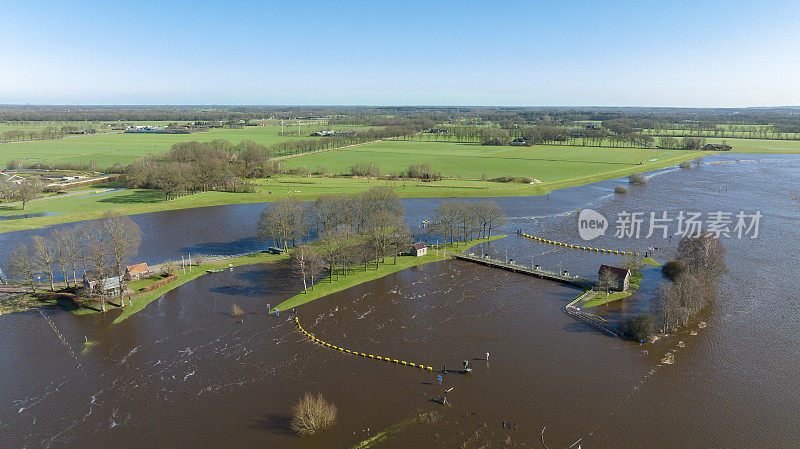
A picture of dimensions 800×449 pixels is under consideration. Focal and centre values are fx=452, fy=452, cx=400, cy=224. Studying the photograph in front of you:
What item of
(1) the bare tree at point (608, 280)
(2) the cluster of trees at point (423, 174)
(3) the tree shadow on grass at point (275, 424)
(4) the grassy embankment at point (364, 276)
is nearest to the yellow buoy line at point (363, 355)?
(4) the grassy embankment at point (364, 276)

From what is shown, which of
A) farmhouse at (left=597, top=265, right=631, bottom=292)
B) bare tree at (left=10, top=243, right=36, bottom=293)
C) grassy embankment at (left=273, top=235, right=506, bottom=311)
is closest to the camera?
bare tree at (left=10, top=243, right=36, bottom=293)

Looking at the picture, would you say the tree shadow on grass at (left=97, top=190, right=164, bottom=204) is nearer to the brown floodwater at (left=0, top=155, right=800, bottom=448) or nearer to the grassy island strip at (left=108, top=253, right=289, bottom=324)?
the grassy island strip at (left=108, top=253, right=289, bottom=324)

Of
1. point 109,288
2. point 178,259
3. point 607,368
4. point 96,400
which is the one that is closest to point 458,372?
point 607,368

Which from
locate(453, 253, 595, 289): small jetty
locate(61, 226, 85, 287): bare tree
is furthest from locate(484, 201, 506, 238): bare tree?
locate(61, 226, 85, 287): bare tree

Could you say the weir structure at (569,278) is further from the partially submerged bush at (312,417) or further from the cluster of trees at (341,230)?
the partially submerged bush at (312,417)

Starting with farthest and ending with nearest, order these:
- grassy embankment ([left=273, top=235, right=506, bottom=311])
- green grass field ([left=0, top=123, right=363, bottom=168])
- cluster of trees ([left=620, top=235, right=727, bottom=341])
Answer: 1. green grass field ([left=0, top=123, right=363, bottom=168])
2. grassy embankment ([left=273, top=235, right=506, bottom=311])
3. cluster of trees ([left=620, top=235, right=727, bottom=341])

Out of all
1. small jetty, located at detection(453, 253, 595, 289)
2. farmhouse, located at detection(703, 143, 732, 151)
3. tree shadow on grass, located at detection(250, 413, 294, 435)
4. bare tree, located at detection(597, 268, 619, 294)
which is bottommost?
tree shadow on grass, located at detection(250, 413, 294, 435)
